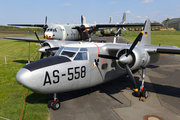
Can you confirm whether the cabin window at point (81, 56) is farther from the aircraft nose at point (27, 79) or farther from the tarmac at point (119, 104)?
the tarmac at point (119, 104)

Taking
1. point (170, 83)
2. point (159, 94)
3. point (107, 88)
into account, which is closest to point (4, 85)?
point (107, 88)

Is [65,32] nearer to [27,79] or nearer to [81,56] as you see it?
[81,56]

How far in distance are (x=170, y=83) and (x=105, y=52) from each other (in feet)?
23.1

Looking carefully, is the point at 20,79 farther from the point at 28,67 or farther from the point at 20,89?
the point at 20,89

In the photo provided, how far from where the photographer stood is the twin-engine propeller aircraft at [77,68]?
7125 mm

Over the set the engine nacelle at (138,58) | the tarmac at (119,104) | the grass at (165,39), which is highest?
the grass at (165,39)

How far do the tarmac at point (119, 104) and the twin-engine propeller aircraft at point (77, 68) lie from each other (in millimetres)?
824

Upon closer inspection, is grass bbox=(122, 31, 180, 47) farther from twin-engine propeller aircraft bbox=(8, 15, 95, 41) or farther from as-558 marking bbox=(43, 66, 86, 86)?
as-558 marking bbox=(43, 66, 86, 86)

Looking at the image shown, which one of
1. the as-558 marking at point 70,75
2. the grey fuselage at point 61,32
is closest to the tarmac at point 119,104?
the as-558 marking at point 70,75

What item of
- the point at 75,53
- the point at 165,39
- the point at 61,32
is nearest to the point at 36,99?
the point at 75,53

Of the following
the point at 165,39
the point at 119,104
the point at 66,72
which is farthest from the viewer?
the point at 165,39

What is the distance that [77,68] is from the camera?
8.30 meters

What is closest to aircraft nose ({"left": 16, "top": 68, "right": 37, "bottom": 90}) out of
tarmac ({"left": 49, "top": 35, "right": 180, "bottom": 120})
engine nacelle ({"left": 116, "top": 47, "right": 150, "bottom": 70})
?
tarmac ({"left": 49, "top": 35, "right": 180, "bottom": 120})

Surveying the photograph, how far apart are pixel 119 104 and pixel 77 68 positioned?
3.54m
